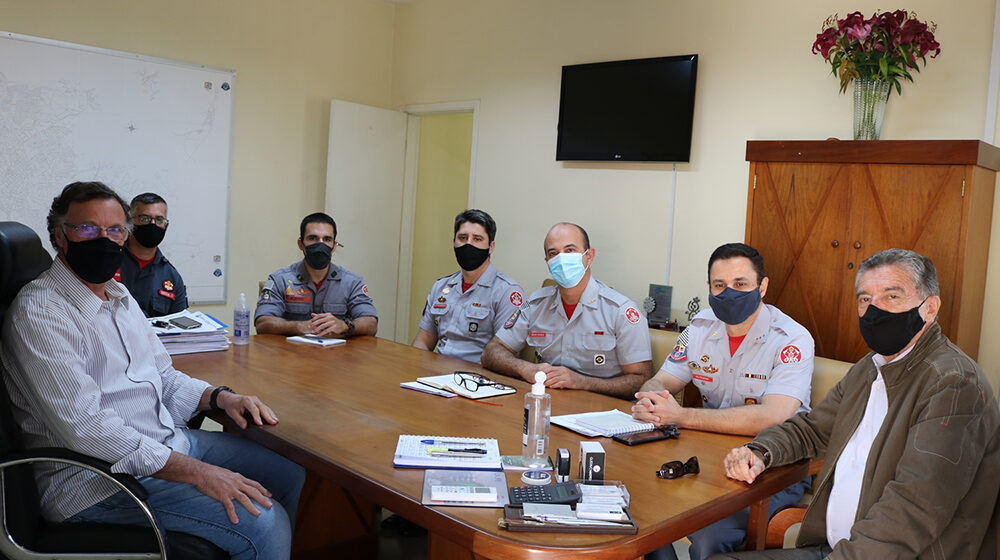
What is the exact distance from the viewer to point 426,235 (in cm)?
673

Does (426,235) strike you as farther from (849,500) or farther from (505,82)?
(849,500)

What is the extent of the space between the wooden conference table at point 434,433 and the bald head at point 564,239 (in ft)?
2.08

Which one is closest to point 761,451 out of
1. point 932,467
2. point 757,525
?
point 757,525

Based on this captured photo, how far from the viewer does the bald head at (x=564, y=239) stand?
11.3ft

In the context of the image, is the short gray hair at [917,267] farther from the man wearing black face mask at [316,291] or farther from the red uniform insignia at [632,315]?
the man wearing black face mask at [316,291]

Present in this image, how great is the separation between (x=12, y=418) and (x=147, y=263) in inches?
80.4

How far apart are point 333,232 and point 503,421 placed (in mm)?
2067

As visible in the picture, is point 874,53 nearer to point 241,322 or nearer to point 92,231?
point 241,322

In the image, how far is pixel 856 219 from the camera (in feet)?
11.1

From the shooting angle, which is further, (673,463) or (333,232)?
(333,232)

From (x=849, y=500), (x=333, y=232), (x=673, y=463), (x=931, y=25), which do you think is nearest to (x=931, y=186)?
(x=931, y=25)

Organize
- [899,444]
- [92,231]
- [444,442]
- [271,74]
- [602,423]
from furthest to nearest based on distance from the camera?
[271,74]
[602,423]
[92,231]
[444,442]
[899,444]

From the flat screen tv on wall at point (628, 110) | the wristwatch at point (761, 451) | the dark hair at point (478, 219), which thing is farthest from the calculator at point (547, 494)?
the flat screen tv on wall at point (628, 110)

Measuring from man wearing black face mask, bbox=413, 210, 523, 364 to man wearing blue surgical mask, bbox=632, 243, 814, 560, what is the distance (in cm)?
120
